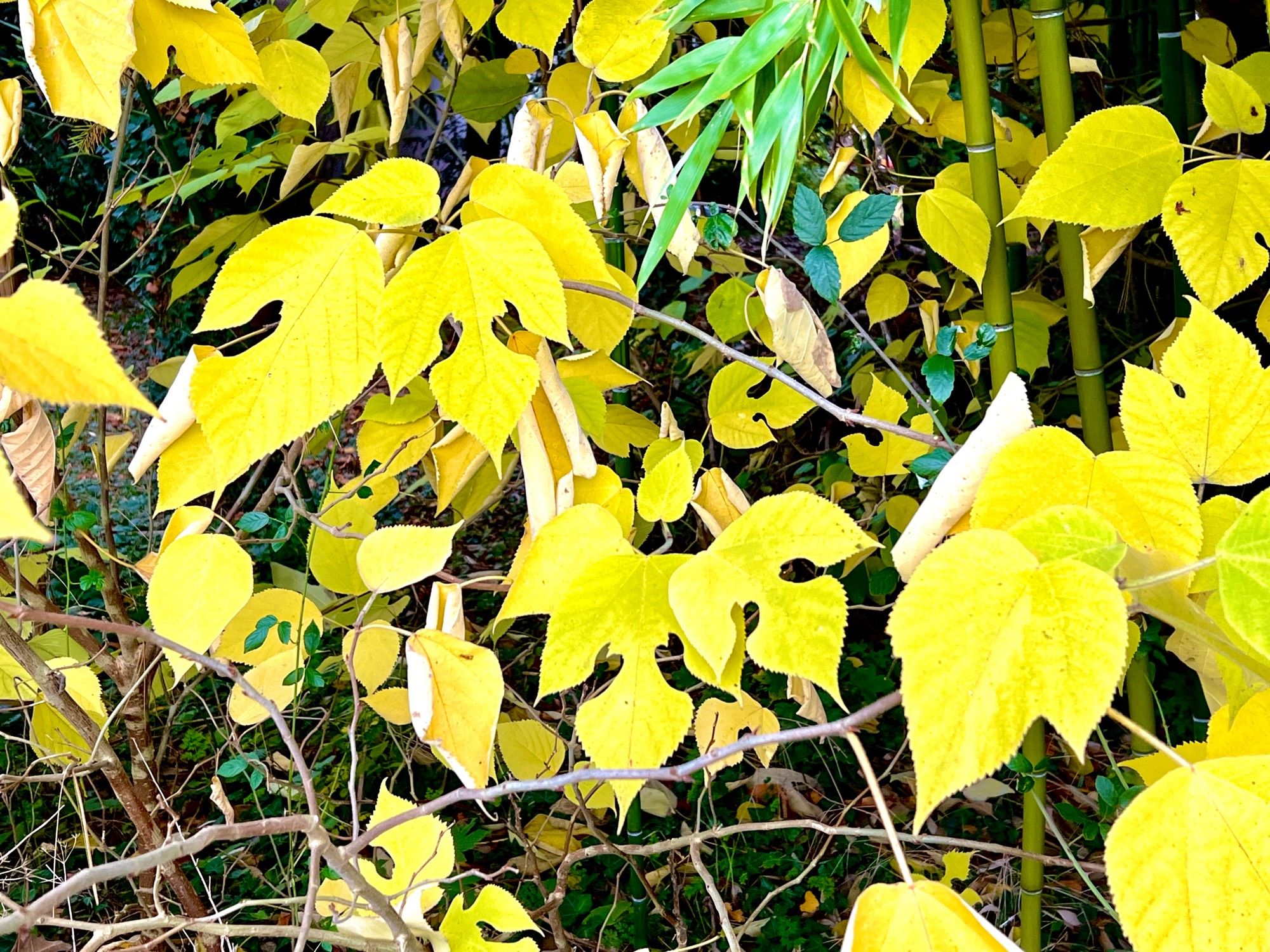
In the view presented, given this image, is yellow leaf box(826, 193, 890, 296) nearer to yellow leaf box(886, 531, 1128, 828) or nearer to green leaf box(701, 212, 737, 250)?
green leaf box(701, 212, 737, 250)

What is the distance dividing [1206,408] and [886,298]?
59 centimetres

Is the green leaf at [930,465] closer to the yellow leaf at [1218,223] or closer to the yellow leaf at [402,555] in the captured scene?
the yellow leaf at [1218,223]

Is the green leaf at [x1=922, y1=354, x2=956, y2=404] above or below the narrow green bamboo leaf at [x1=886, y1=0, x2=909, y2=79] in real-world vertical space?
below

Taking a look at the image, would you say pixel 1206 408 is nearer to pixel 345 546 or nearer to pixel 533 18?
pixel 533 18

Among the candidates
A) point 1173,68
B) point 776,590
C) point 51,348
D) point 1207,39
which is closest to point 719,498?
point 776,590

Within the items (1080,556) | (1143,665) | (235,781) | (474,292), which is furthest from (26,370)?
(235,781)

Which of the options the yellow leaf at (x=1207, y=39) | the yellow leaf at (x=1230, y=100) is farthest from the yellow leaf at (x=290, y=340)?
the yellow leaf at (x=1207, y=39)

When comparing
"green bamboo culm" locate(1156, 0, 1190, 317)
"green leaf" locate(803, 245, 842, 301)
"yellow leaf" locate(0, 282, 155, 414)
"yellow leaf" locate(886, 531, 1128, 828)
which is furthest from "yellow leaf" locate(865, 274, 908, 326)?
"yellow leaf" locate(0, 282, 155, 414)

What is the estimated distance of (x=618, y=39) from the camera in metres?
0.63

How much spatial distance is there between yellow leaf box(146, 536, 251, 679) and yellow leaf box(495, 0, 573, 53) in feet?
1.20

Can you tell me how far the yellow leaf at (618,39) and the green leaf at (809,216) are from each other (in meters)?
0.13

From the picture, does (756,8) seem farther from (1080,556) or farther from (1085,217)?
(1080,556)

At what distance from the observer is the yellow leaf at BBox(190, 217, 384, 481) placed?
454 millimetres

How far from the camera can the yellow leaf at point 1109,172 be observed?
537mm
